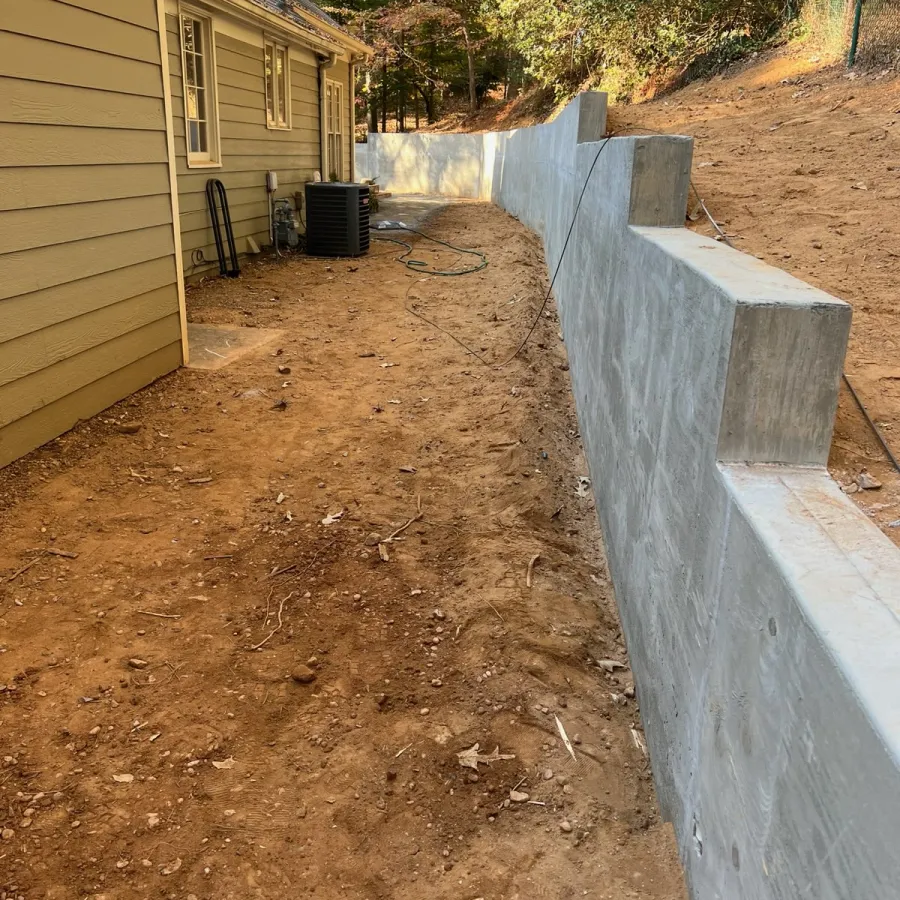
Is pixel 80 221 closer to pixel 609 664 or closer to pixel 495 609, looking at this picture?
pixel 495 609

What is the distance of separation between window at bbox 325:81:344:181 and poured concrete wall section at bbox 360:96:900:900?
12.3 metres

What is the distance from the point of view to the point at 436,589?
3.58m

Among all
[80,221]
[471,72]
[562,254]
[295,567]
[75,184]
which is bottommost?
[295,567]


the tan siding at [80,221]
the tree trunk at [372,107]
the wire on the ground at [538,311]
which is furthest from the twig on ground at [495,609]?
the tree trunk at [372,107]

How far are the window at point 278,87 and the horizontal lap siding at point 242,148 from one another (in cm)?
19

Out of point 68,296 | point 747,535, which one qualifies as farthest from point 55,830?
point 68,296

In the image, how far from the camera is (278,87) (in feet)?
37.7

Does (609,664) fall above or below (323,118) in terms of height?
below

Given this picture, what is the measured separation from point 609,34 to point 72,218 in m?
16.1

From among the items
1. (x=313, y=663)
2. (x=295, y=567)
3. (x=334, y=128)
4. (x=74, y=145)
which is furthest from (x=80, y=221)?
(x=334, y=128)

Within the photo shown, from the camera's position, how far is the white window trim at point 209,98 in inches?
338

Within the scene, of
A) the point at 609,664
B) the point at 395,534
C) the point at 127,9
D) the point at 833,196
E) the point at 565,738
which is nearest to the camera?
the point at 565,738

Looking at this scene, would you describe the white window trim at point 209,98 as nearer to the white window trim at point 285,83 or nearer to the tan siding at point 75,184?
the white window trim at point 285,83

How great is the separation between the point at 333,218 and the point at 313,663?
31.3ft
